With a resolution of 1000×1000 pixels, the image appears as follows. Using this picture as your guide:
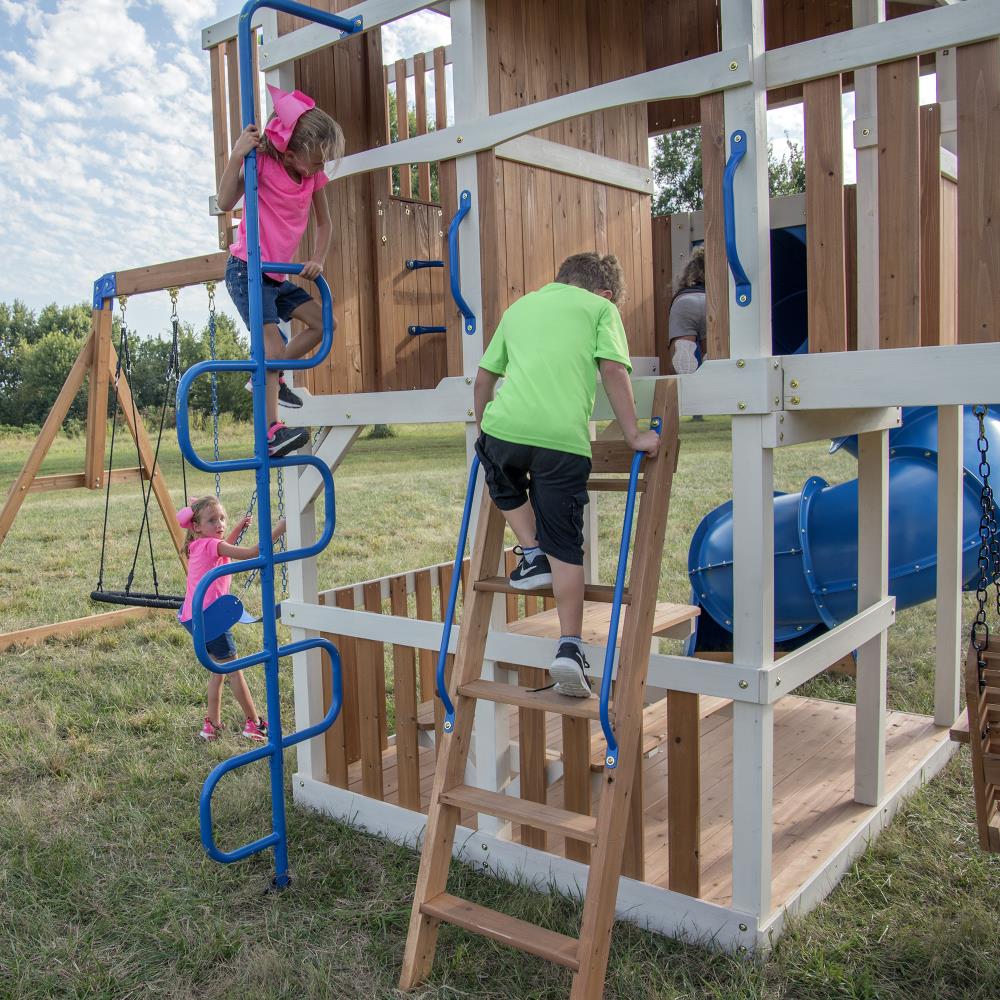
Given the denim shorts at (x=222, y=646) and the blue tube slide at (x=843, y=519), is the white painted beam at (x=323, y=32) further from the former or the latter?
the denim shorts at (x=222, y=646)

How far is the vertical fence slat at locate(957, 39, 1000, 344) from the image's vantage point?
9.61ft

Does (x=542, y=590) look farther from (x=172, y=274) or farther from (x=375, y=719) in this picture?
(x=172, y=274)

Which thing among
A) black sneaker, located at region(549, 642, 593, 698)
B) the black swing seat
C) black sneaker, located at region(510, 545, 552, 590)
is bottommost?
the black swing seat

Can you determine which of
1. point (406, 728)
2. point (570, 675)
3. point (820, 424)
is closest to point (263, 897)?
point (406, 728)

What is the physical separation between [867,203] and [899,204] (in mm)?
785

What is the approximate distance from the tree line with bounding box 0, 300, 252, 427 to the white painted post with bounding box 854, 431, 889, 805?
14620mm

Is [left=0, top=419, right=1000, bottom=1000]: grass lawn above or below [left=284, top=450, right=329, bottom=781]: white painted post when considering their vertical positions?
below

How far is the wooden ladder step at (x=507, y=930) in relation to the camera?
2.96 metres

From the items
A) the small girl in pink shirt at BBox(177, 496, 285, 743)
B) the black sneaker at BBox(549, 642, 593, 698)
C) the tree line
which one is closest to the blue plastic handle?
the black sneaker at BBox(549, 642, 593, 698)

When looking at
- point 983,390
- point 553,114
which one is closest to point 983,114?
point 983,390

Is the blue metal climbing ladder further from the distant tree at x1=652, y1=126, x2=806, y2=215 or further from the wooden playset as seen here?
the distant tree at x1=652, y1=126, x2=806, y2=215

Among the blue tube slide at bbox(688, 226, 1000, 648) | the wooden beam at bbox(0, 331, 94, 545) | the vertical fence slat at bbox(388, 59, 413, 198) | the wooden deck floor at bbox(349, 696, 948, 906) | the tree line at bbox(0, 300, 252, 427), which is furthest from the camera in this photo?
the tree line at bbox(0, 300, 252, 427)

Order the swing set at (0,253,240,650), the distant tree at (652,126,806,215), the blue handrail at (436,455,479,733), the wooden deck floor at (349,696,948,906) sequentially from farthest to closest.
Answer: the distant tree at (652,126,806,215) → the swing set at (0,253,240,650) → the wooden deck floor at (349,696,948,906) → the blue handrail at (436,455,479,733)

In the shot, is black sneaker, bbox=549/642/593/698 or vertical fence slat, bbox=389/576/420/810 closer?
black sneaker, bbox=549/642/593/698
